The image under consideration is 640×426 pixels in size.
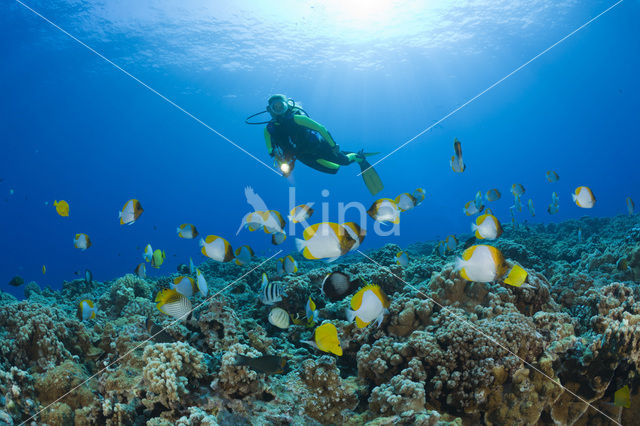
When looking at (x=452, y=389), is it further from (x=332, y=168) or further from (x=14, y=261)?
(x=14, y=261)

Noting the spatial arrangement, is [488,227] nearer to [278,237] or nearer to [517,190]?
[278,237]

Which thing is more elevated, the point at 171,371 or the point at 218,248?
the point at 218,248

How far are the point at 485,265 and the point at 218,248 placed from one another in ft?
9.39

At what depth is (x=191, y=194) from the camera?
110 meters

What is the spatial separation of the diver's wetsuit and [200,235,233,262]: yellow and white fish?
5059 millimetres

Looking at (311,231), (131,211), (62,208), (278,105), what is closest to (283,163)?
(278,105)

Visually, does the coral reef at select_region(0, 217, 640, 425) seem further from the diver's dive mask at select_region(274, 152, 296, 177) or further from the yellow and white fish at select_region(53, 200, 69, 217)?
the diver's dive mask at select_region(274, 152, 296, 177)

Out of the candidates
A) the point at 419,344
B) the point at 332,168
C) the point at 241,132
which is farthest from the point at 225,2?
the point at 241,132

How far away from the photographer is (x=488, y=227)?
11.6 feet

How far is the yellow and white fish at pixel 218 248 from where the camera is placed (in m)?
3.90

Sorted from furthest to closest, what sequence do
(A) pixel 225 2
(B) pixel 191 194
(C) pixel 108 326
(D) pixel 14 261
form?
(B) pixel 191 194
(D) pixel 14 261
(A) pixel 225 2
(C) pixel 108 326

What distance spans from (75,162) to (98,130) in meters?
17.9

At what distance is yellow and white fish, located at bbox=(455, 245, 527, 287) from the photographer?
8.12 feet

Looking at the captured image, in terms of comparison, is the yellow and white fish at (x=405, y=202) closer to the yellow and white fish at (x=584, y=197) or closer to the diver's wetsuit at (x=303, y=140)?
the yellow and white fish at (x=584, y=197)
